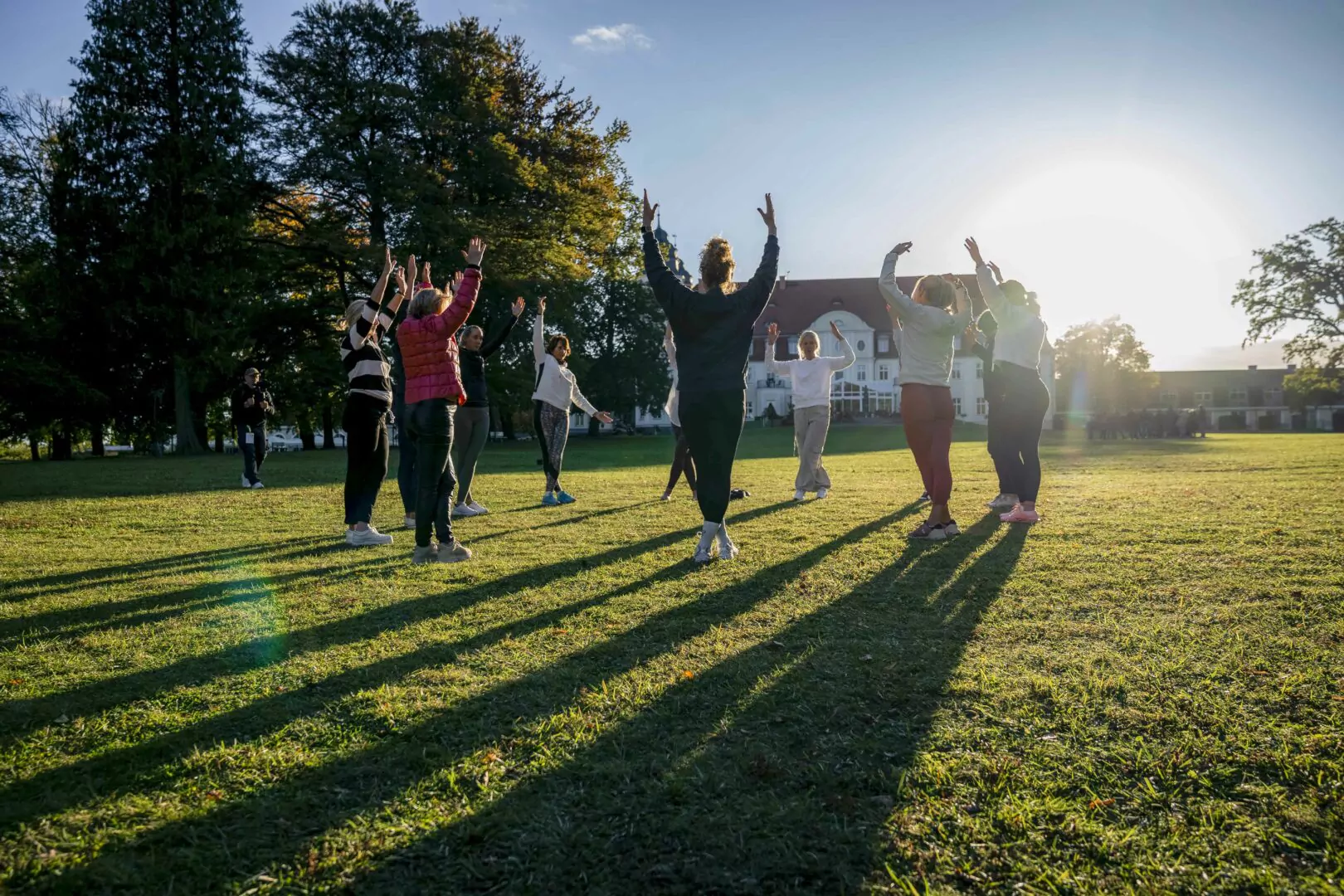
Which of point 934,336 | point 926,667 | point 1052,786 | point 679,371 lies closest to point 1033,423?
point 934,336

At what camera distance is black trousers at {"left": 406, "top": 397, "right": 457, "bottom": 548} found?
20.2ft

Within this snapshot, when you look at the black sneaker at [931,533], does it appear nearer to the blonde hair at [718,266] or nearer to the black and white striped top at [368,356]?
the blonde hair at [718,266]

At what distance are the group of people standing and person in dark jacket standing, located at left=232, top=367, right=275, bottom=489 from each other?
20.0 feet

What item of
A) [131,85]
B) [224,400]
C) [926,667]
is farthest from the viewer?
[224,400]

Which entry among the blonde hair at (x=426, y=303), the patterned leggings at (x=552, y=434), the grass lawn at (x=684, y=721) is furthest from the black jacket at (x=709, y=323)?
the patterned leggings at (x=552, y=434)

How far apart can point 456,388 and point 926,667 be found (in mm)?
4182

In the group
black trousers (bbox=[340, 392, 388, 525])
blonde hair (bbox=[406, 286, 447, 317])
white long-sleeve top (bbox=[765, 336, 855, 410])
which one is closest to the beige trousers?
white long-sleeve top (bbox=[765, 336, 855, 410])

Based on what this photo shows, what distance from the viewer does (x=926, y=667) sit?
11.5 feet

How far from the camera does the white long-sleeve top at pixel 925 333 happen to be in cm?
713

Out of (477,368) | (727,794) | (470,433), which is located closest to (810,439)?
(477,368)

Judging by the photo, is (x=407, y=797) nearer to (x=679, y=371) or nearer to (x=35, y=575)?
(x=679, y=371)

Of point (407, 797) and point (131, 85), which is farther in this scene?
point (131, 85)

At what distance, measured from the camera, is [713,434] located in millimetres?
5910

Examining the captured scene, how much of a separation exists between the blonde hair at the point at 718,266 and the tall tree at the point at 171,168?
1061 inches
